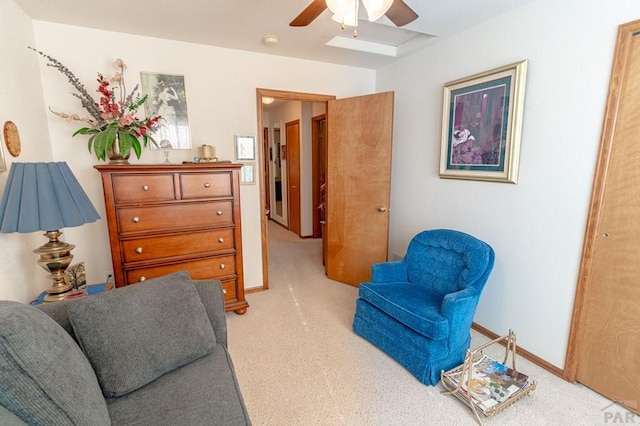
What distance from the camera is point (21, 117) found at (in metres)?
1.97

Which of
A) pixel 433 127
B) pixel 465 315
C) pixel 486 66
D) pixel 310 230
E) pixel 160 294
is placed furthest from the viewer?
pixel 310 230

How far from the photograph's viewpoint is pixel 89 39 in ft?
7.97

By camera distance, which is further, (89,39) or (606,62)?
(89,39)

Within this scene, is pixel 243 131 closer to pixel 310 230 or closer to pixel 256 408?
pixel 256 408

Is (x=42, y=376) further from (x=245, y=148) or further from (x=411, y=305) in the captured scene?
(x=245, y=148)

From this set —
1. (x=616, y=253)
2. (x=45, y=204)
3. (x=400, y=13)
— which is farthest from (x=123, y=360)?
(x=616, y=253)

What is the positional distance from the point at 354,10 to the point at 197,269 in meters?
2.13

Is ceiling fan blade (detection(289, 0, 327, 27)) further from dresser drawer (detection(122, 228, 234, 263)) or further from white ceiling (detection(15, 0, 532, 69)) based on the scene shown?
dresser drawer (detection(122, 228, 234, 263))

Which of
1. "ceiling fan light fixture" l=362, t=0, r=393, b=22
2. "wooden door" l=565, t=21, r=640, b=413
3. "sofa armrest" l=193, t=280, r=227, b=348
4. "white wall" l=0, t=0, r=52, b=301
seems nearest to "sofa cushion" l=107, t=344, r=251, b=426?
"sofa armrest" l=193, t=280, r=227, b=348

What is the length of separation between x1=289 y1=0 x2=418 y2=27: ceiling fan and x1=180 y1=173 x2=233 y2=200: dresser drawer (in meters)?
1.28

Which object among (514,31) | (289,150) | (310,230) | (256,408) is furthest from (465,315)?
(289,150)

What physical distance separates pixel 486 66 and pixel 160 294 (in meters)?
2.67

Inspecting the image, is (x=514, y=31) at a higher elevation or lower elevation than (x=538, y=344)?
higher

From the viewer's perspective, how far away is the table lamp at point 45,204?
4.76 ft
